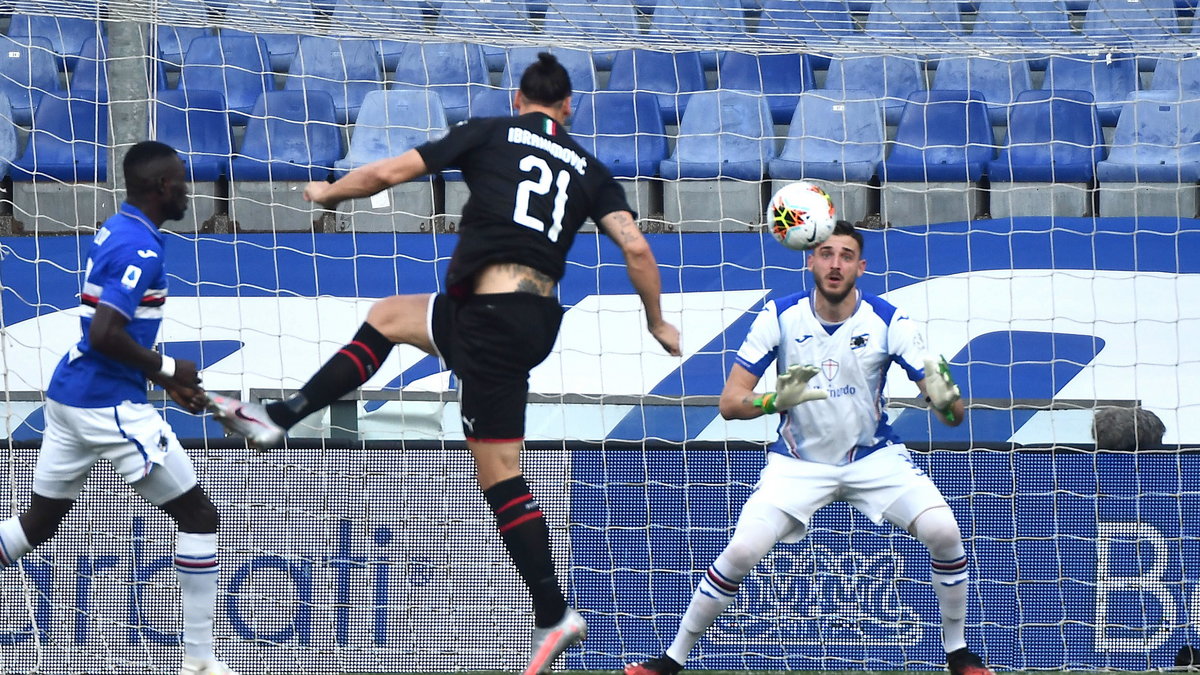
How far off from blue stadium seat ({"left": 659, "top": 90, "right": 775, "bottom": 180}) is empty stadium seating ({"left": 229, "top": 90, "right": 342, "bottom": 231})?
7.94ft

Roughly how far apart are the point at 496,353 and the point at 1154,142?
699 cm

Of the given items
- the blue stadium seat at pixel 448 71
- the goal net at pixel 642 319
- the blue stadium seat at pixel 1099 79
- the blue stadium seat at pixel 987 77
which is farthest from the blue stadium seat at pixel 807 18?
the blue stadium seat at pixel 448 71

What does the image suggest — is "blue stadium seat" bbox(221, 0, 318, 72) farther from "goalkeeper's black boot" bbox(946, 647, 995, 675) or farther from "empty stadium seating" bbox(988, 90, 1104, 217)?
"goalkeeper's black boot" bbox(946, 647, 995, 675)

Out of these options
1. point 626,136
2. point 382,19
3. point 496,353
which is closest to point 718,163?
point 626,136

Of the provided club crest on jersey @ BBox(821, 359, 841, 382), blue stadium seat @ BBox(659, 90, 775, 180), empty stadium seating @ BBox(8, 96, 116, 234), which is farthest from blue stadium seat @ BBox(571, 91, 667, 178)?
club crest on jersey @ BBox(821, 359, 841, 382)

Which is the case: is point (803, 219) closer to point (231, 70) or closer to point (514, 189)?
point (514, 189)

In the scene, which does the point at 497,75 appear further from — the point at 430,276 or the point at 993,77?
the point at 993,77

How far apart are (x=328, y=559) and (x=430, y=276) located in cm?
262

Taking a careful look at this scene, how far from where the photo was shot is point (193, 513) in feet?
18.9

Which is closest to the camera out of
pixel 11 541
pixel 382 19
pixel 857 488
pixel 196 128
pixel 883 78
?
pixel 11 541

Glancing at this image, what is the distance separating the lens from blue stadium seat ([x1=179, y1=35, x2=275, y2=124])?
1166cm

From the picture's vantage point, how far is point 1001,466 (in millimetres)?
7504

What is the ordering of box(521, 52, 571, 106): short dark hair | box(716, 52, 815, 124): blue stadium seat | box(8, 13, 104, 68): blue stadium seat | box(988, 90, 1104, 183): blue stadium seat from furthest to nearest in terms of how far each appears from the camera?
box(8, 13, 104, 68): blue stadium seat
box(716, 52, 815, 124): blue stadium seat
box(988, 90, 1104, 183): blue stadium seat
box(521, 52, 571, 106): short dark hair

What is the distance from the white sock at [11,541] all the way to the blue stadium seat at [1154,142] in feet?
23.4
